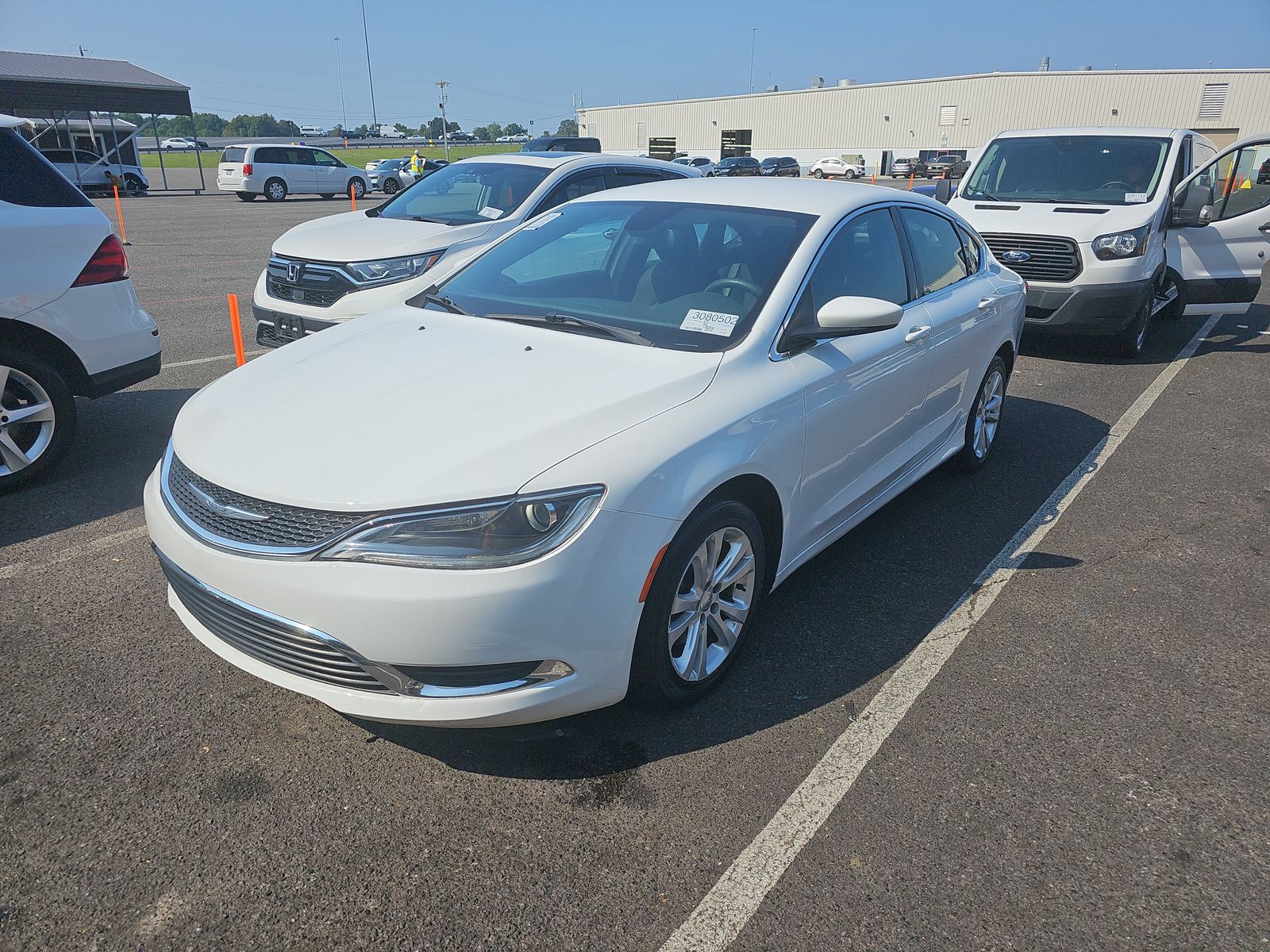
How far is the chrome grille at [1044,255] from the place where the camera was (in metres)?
7.98

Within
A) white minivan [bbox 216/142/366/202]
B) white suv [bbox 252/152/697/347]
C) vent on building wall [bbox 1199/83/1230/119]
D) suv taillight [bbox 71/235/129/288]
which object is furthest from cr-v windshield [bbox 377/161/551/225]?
vent on building wall [bbox 1199/83/1230/119]

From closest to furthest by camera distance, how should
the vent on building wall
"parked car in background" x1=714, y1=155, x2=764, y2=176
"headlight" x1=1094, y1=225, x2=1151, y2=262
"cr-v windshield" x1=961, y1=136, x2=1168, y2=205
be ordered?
"headlight" x1=1094, y1=225, x2=1151, y2=262 → "cr-v windshield" x1=961, y1=136, x2=1168, y2=205 → "parked car in background" x1=714, y1=155, x2=764, y2=176 → the vent on building wall

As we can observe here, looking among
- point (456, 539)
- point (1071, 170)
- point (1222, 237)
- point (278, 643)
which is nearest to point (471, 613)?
point (456, 539)

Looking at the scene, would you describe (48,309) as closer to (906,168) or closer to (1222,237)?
(1222,237)

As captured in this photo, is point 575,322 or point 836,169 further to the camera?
point 836,169

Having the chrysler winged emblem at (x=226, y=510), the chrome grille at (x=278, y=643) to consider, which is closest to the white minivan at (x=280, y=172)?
the chrysler winged emblem at (x=226, y=510)

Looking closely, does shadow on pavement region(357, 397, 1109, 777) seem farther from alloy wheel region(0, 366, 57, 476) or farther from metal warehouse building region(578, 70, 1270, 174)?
metal warehouse building region(578, 70, 1270, 174)

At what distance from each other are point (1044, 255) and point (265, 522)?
773cm

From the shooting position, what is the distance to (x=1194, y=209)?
324 inches

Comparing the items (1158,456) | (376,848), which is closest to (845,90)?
(1158,456)

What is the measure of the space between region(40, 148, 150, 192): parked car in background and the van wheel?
28763 millimetres

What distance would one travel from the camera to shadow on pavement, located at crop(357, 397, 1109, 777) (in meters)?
2.87

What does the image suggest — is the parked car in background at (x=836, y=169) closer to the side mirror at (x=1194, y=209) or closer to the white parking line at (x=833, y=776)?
the side mirror at (x=1194, y=209)

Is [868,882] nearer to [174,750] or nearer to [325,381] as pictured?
[174,750]
